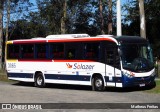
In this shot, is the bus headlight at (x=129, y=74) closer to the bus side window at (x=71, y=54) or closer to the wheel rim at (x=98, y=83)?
the wheel rim at (x=98, y=83)

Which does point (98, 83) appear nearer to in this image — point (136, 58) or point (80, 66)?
point (80, 66)

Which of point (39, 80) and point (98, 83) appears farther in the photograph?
point (39, 80)

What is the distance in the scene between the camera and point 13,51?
30.7 m

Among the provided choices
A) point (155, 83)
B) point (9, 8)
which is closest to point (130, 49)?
point (155, 83)

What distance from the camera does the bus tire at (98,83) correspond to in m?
24.4

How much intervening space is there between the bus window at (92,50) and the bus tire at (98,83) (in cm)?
110

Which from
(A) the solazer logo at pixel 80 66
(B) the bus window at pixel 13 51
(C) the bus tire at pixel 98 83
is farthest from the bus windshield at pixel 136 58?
(B) the bus window at pixel 13 51

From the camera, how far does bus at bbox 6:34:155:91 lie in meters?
23.4

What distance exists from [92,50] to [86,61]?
28.7 inches

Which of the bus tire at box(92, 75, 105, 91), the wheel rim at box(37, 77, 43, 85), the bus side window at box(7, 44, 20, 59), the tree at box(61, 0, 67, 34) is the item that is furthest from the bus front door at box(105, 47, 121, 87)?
the tree at box(61, 0, 67, 34)

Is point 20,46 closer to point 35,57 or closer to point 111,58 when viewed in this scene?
point 35,57

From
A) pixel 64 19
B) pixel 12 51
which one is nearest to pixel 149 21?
pixel 64 19

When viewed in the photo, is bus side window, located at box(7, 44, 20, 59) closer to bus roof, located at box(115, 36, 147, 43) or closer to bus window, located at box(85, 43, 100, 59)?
bus window, located at box(85, 43, 100, 59)

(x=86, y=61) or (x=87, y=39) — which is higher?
(x=87, y=39)
